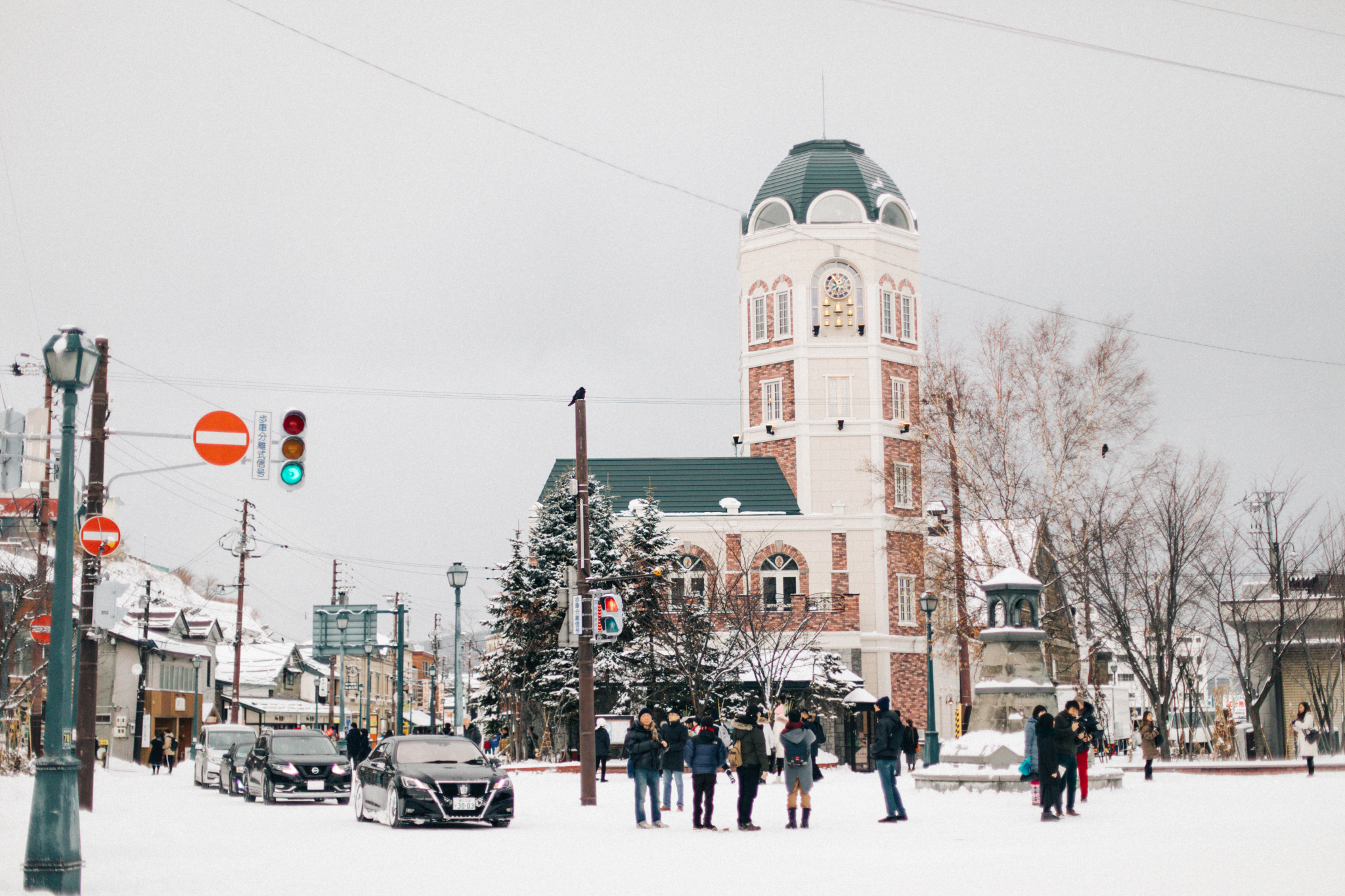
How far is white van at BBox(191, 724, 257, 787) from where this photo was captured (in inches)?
1315

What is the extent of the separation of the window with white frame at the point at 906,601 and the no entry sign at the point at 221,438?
139 ft

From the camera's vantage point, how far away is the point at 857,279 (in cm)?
5756

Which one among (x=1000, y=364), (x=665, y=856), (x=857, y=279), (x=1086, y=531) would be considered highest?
(x=857, y=279)

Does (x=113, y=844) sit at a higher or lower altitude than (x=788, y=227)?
lower

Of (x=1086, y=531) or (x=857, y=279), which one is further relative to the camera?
(x=857, y=279)

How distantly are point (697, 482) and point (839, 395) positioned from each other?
663 cm

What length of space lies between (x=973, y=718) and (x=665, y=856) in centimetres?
1408

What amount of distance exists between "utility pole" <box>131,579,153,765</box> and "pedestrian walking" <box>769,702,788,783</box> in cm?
2930

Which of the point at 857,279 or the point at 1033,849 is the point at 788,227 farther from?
the point at 1033,849

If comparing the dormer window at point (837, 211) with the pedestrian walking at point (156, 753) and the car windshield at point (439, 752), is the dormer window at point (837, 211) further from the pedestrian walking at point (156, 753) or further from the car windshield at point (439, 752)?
the car windshield at point (439, 752)

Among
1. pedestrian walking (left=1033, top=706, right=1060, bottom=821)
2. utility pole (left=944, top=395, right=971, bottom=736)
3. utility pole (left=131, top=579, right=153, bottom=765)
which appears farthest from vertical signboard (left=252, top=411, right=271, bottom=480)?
utility pole (left=131, top=579, right=153, bottom=765)

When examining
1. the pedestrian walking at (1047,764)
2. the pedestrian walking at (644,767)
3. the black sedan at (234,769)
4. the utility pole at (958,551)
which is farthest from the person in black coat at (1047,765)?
the utility pole at (958,551)

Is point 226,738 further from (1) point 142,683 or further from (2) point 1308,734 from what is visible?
(1) point 142,683

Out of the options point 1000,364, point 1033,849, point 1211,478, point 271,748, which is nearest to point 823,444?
point 1000,364
